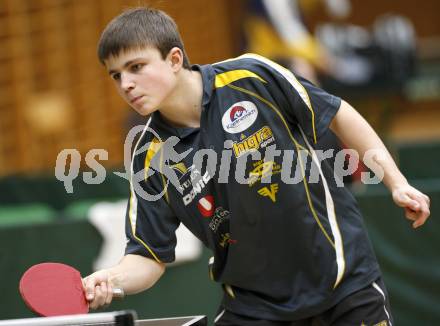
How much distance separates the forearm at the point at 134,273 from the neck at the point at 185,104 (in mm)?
454

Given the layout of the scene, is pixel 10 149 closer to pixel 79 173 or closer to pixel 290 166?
pixel 79 173

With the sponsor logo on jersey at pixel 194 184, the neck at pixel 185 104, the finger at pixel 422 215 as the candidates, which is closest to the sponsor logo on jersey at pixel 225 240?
the sponsor logo on jersey at pixel 194 184

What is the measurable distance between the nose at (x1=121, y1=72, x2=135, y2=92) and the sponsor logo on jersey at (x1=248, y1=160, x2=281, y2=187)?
0.48 m

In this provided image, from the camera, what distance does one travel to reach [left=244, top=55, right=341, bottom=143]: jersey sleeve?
2.60 metres

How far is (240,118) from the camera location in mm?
2613

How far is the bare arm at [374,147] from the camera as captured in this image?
2.44 meters

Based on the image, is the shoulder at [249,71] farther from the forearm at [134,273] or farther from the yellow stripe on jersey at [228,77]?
the forearm at [134,273]

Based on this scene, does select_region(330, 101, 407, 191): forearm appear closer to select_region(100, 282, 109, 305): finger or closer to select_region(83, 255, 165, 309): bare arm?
select_region(83, 255, 165, 309): bare arm

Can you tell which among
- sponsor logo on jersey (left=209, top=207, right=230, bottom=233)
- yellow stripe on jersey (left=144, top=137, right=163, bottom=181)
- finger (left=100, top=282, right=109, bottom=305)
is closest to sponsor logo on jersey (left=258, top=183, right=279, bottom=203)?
sponsor logo on jersey (left=209, top=207, right=230, bottom=233)

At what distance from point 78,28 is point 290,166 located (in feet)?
25.5

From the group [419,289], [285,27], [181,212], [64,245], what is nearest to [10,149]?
[285,27]

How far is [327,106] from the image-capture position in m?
2.64

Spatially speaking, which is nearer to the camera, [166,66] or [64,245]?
[166,66]

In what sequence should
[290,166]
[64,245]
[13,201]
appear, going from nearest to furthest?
[290,166]
[64,245]
[13,201]
